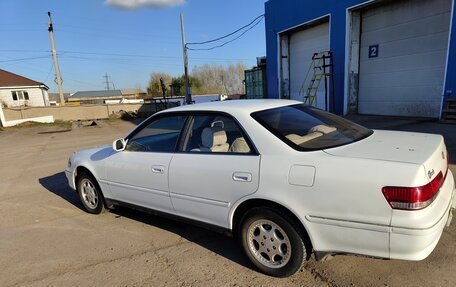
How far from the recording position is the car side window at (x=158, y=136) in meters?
3.66

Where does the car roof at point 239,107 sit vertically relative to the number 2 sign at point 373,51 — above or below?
below

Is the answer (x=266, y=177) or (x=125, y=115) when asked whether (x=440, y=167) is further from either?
(x=125, y=115)

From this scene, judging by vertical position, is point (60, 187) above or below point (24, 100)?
below

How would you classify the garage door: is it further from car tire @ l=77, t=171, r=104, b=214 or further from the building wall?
the building wall

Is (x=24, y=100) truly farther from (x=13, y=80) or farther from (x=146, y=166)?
(x=146, y=166)

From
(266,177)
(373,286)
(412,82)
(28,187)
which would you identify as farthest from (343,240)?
(412,82)

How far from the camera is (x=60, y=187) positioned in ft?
20.8

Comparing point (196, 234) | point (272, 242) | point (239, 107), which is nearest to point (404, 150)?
point (272, 242)

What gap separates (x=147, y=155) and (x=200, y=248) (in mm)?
1185

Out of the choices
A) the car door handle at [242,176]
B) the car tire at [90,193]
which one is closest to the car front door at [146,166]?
the car tire at [90,193]

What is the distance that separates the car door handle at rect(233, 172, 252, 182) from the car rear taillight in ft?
3.43

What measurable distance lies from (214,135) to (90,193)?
233 centimetres

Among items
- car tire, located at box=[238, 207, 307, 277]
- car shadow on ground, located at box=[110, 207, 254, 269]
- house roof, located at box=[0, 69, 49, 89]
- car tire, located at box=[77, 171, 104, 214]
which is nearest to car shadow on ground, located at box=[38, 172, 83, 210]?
car tire, located at box=[77, 171, 104, 214]

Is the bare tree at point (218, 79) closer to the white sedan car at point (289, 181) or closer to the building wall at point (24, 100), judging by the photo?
the building wall at point (24, 100)
